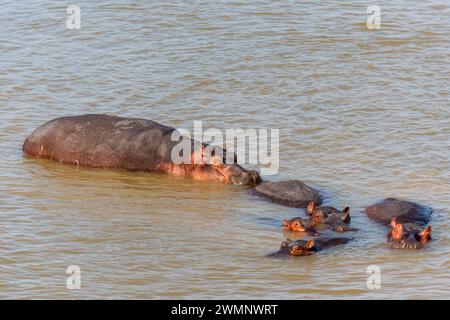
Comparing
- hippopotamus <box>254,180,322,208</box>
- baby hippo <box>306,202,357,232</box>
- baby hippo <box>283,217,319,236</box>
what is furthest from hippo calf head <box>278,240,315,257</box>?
hippopotamus <box>254,180,322,208</box>

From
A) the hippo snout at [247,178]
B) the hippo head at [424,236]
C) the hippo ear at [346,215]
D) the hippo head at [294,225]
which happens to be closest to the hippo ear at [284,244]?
the hippo head at [294,225]

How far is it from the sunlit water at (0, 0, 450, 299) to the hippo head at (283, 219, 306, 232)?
113mm

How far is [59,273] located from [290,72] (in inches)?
313

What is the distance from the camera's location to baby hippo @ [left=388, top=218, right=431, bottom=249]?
33.1 ft

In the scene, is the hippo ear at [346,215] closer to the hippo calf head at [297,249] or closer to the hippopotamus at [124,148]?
the hippo calf head at [297,249]

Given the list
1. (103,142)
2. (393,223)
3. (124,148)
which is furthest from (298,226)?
(103,142)

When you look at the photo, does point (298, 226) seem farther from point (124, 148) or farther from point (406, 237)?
point (124, 148)

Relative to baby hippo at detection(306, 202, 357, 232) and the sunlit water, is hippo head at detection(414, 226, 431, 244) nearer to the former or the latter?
the sunlit water

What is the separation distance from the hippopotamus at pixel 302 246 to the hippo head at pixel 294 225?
33cm

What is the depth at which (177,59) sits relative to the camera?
671 inches

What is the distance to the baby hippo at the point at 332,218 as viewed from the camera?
34.7 ft

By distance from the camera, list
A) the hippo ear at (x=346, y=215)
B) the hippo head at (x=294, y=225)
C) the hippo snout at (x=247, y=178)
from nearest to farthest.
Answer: the hippo head at (x=294, y=225) → the hippo ear at (x=346, y=215) → the hippo snout at (x=247, y=178)

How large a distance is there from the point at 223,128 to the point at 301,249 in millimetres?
4731
